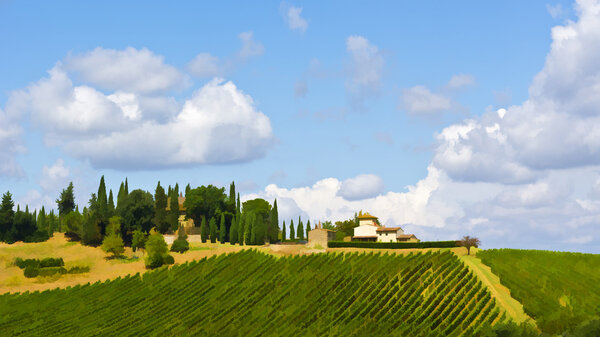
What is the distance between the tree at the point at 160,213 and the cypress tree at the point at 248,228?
52.1 feet

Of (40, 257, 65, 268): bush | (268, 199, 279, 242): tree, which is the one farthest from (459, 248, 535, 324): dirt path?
(268, 199, 279, 242): tree

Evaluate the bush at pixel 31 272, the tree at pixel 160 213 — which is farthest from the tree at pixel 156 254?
the tree at pixel 160 213

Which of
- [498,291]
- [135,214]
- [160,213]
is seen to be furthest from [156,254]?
[498,291]

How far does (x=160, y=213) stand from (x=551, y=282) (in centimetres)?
7545

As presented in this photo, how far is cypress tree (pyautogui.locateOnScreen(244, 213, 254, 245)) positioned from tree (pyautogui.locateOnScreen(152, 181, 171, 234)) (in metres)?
15.9

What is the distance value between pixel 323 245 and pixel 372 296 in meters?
24.3

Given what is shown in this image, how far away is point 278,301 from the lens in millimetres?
56531

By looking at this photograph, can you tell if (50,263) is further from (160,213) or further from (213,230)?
(213,230)

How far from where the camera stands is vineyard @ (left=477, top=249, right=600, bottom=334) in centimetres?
4315

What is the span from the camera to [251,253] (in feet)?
249

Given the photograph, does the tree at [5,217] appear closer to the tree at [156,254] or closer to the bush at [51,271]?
the bush at [51,271]

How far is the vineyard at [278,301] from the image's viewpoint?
47906 mm

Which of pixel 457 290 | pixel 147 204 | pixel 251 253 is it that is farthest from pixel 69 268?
pixel 457 290

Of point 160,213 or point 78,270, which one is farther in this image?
point 160,213
